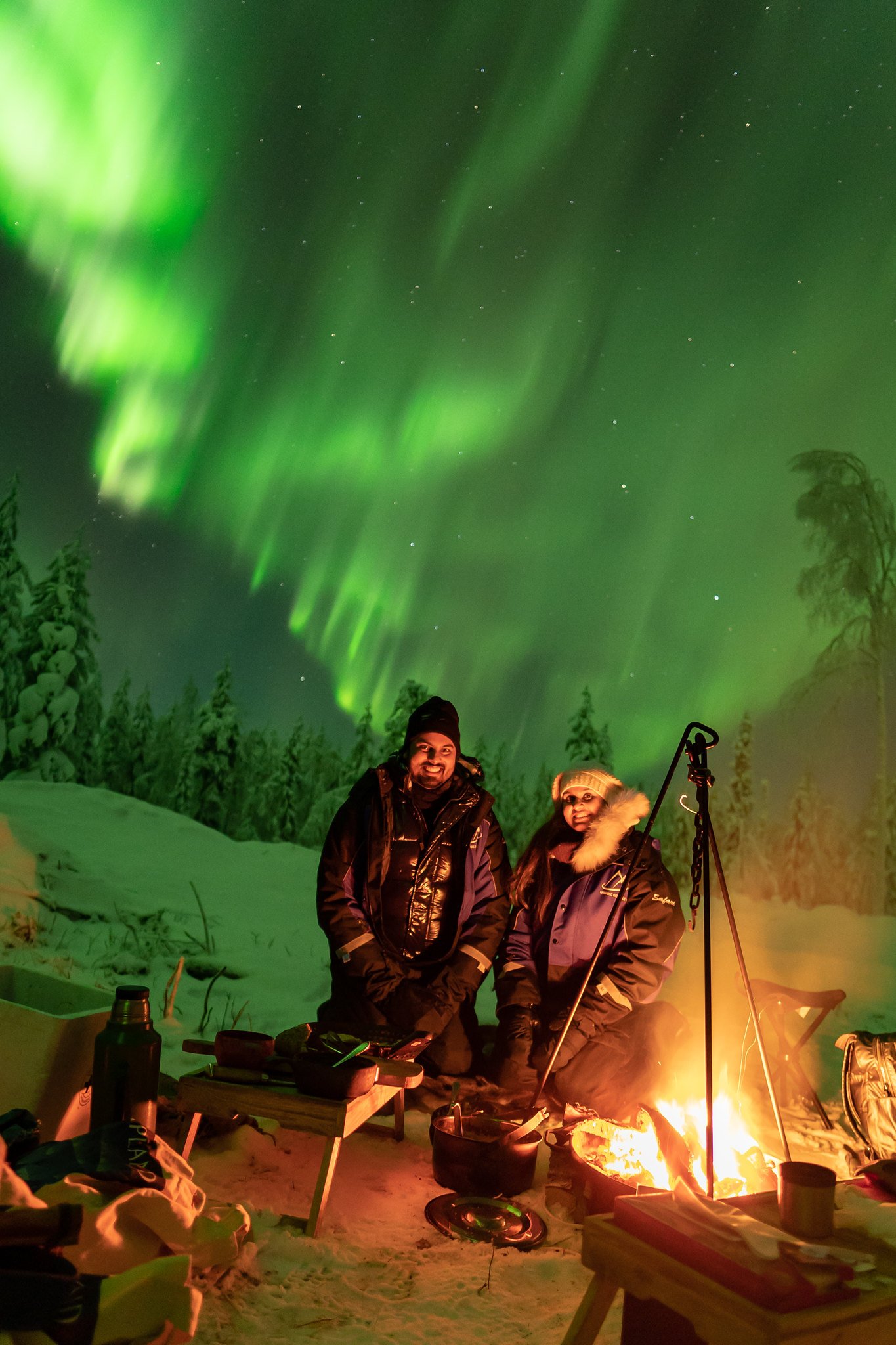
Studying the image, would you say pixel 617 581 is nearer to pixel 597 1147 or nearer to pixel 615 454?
pixel 615 454

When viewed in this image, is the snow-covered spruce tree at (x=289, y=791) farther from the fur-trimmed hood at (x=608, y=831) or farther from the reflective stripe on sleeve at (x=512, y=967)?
the fur-trimmed hood at (x=608, y=831)

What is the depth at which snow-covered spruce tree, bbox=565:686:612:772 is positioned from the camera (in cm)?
1431

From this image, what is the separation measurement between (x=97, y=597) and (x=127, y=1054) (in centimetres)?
1252

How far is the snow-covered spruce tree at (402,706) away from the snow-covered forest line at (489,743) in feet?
0.08

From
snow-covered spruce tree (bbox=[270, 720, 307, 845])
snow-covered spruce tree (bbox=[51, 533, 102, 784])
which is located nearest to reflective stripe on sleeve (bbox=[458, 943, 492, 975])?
snow-covered spruce tree (bbox=[51, 533, 102, 784])

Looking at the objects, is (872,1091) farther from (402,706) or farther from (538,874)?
(402,706)

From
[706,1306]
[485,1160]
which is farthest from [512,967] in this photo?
[706,1306]

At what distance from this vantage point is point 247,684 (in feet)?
51.1

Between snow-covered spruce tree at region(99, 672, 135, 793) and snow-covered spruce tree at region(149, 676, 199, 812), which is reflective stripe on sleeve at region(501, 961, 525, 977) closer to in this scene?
snow-covered spruce tree at region(99, 672, 135, 793)

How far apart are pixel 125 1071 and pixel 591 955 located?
2303 mm

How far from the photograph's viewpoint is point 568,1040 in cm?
368

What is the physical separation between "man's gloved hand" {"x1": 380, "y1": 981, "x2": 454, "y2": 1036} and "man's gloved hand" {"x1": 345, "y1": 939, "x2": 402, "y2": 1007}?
4cm

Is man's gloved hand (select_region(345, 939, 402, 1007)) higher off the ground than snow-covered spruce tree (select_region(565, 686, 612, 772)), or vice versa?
snow-covered spruce tree (select_region(565, 686, 612, 772))

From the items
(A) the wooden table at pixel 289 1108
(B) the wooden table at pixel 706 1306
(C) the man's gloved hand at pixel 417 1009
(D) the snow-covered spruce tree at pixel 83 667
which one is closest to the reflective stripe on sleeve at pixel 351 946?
(C) the man's gloved hand at pixel 417 1009
